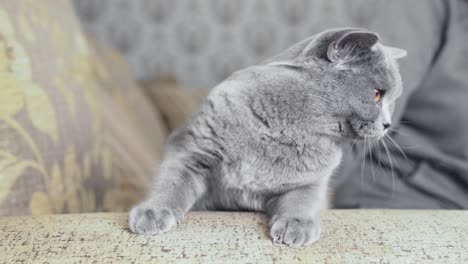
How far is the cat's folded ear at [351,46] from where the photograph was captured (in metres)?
0.71

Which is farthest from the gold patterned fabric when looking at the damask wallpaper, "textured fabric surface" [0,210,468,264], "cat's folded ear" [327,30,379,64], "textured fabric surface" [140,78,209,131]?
the damask wallpaper

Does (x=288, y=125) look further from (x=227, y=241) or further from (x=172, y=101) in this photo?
(x=172, y=101)

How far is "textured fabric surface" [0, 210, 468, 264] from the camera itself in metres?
0.52

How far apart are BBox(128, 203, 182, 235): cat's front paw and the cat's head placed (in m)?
0.33

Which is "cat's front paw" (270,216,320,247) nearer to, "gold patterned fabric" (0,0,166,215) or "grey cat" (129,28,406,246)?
"grey cat" (129,28,406,246)

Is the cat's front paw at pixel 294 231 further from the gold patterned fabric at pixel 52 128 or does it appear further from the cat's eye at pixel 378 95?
the gold patterned fabric at pixel 52 128

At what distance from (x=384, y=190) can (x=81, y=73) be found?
76 centimetres

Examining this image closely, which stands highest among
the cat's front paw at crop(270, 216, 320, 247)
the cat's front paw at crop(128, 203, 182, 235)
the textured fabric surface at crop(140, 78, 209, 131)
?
the cat's front paw at crop(128, 203, 182, 235)

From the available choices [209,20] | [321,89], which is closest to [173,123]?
[209,20]

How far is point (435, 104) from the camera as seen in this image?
3.32ft

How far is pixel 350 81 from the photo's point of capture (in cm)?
77

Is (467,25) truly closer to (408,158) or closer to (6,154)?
(408,158)

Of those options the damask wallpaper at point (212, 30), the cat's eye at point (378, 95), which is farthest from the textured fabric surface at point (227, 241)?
the damask wallpaper at point (212, 30)

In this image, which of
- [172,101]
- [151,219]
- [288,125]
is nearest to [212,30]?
[172,101]
